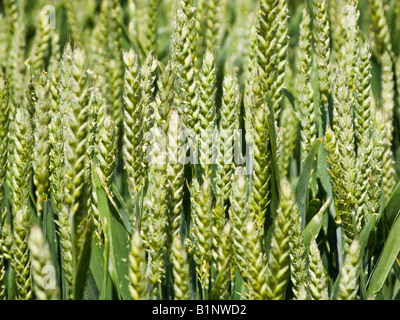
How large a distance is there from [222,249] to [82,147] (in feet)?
0.67

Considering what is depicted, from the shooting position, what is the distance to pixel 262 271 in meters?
0.52

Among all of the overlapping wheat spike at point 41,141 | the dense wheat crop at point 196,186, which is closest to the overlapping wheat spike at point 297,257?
the dense wheat crop at point 196,186

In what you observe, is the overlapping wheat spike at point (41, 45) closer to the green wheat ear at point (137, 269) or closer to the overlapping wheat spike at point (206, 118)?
the overlapping wheat spike at point (206, 118)

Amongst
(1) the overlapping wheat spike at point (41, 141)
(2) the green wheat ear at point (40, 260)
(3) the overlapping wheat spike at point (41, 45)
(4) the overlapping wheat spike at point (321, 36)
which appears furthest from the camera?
(3) the overlapping wheat spike at point (41, 45)

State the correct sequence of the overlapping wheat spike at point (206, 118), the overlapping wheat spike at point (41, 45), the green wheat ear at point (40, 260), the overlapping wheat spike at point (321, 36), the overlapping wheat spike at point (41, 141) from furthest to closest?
the overlapping wheat spike at point (41, 45) → the overlapping wheat spike at point (321, 36) → the overlapping wheat spike at point (206, 118) → the overlapping wheat spike at point (41, 141) → the green wheat ear at point (40, 260)

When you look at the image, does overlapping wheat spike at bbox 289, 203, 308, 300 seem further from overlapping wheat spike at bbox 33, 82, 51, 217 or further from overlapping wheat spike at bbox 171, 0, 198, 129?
overlapping wheat spike at bbox 33, 82, 51, 217

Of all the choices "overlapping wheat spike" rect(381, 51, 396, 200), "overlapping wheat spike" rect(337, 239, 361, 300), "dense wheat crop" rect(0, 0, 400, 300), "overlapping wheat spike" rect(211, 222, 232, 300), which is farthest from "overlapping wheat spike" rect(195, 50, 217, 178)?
"overlapping wheat spike" rect(381, 51, 396, 200)

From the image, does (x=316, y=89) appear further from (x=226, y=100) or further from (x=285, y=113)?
(x=226, y=100)

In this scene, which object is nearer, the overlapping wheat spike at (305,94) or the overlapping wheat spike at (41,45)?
the overlapping wheat spike at (305,94)

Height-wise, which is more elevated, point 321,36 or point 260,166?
point 321,36

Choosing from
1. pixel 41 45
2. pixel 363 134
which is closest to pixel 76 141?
pixel 363 134

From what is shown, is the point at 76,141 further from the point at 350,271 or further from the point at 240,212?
the point at 350,271

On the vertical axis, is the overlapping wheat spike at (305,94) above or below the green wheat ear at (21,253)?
above
